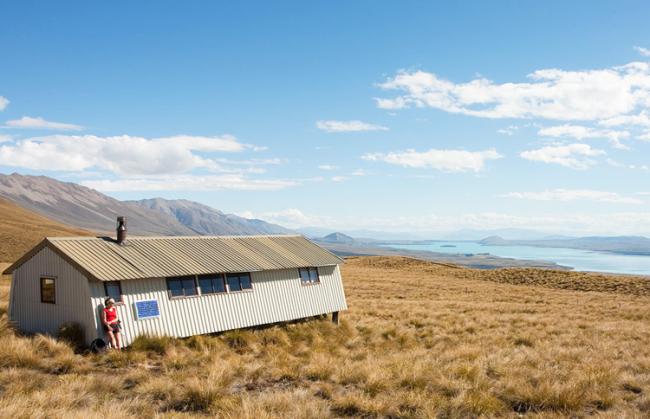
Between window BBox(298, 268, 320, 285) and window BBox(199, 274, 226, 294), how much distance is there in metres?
4.87

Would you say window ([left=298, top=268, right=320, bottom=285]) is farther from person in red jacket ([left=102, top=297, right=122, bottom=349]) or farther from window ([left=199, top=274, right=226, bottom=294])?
person in red jacket ([left=102, top=297, right=122, bottom=349])

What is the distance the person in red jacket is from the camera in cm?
1722

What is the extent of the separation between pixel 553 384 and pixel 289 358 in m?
8.81

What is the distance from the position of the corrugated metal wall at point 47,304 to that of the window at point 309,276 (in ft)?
34.3

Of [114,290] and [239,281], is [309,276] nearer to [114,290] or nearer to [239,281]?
[239,281]

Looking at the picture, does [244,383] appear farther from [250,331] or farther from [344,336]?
[344,336]

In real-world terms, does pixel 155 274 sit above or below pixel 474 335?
above

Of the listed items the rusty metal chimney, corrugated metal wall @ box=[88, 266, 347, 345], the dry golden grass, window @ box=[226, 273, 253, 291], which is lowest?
the dry golden grass

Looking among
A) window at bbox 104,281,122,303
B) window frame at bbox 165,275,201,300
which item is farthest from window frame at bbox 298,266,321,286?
window at bbox 104,281,122,303

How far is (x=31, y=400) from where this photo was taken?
10.4m

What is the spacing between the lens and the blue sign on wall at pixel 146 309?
18625mm

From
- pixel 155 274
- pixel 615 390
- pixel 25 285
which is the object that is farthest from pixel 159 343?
pixel 615 390

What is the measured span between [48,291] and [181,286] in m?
4.68

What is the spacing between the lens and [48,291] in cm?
1941
